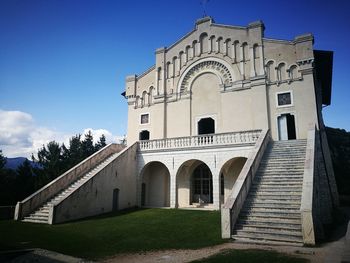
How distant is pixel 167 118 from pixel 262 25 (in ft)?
35.4

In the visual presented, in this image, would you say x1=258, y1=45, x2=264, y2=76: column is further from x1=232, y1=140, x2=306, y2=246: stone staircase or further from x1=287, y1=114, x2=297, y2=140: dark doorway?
x1=232, y1=140, x2=306, y2=246: stone staircase

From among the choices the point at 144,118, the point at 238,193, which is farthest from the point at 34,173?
the point at 238,193

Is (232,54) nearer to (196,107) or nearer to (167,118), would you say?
(196,107)

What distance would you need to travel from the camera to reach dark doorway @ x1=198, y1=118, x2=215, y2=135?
22.1 m

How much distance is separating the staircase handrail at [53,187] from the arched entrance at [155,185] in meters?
3.91

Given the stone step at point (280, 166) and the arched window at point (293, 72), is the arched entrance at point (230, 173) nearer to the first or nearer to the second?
the stone step at point (280, 166)

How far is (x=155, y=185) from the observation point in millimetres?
22188

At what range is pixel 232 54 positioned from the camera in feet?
70.6

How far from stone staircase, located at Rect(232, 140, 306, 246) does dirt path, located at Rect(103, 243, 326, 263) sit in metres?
0.65

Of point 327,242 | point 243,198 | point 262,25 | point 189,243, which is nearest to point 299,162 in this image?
point 243,198

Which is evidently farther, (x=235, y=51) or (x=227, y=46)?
(x=227, y=46)

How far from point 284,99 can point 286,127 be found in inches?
81.3

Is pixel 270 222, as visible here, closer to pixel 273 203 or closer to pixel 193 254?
pixel 273 203

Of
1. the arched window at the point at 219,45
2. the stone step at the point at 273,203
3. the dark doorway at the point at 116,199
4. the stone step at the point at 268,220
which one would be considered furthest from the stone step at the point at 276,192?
the arched window at the point at 219,45
